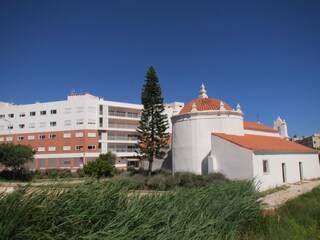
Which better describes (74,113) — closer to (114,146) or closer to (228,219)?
(114,146)

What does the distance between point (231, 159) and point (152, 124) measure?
1017 centimetres

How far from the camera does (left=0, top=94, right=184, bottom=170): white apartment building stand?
39.5m

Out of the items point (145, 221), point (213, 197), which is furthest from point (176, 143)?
point (145, 221)

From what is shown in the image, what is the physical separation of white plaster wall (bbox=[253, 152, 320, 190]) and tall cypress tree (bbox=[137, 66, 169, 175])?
10389mm

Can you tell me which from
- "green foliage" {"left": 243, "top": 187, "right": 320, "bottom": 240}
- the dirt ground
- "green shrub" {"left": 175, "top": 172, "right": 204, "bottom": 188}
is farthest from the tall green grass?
"green shrub" {"left": 175, "top": 172, "right": 204, "bottom": 188}

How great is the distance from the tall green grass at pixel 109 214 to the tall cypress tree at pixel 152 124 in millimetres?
19938

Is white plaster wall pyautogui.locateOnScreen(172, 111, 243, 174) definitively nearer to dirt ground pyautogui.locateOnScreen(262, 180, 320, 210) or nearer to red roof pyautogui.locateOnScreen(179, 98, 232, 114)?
red roof pyautogui.locateOnScreen(179, 98, 232, 114)

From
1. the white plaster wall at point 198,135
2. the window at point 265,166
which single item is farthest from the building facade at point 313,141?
the window at point 265,166

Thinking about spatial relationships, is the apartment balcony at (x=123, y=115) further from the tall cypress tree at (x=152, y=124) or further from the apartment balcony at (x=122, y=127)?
the tall cypress tree at (x=152, y=124)

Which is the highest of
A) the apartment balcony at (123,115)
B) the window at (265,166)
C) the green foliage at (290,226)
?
the apartment balcony at (123,115)

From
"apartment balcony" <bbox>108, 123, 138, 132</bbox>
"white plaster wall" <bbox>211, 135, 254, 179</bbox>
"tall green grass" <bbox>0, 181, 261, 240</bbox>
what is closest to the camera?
"tall green grass" <bbox>0, 181, 261, 240</bbox>

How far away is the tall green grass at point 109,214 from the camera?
3.48 metres

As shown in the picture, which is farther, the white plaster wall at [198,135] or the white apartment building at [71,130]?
the white apartment building at [71,130]

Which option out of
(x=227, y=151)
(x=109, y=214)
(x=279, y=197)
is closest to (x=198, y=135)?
(x=227, y=151)
